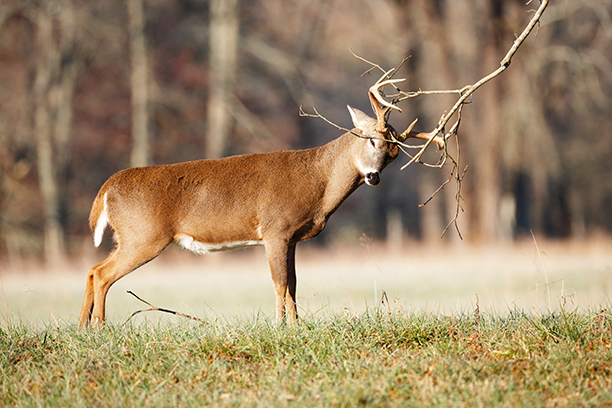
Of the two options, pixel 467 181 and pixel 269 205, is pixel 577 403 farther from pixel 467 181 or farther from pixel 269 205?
pixel 467 181

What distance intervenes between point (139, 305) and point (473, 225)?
1066 cm

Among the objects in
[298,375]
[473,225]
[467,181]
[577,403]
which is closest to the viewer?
[577,403]

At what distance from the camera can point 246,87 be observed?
2242cm

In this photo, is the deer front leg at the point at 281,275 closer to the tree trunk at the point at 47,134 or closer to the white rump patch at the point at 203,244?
the white rump patch at the point at 203,244

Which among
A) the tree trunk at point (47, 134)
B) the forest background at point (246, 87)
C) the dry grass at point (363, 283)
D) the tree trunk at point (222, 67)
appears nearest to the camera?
the dry grass at point (363, 283)

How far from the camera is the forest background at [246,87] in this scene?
59.4 feet

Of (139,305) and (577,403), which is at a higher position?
(577,403)

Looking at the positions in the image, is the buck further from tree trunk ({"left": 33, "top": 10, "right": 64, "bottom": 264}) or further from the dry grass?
tree trunk ({"left": 33, "top": 10, "right": 64, "bottom": 264})

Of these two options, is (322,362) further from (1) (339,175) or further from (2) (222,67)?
(2) (222,67)

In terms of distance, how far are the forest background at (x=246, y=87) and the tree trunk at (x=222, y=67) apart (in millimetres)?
43

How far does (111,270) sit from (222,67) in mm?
14443

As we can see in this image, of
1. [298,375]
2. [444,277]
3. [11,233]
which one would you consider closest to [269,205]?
[298,375]

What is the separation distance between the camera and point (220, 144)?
19.1m

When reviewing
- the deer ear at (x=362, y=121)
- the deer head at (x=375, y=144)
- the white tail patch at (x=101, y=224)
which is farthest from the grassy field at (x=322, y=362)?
the deer ear at (x=362, y=121)
